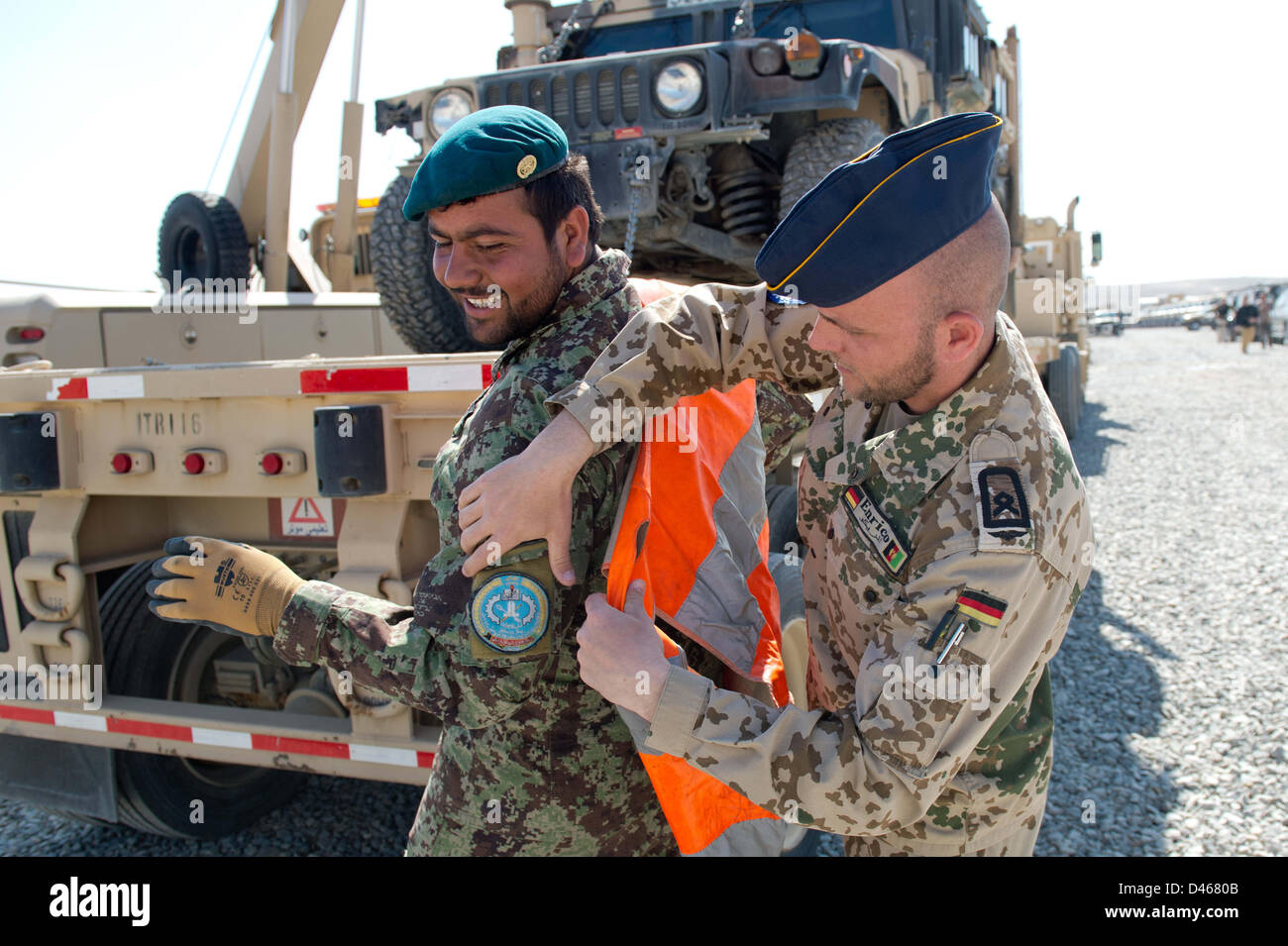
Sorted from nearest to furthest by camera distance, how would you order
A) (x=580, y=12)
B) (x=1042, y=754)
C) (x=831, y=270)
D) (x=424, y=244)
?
(x=831, y=270)
(x=1042, y=754)
(x=424, y=244)
(x=580, y=12)

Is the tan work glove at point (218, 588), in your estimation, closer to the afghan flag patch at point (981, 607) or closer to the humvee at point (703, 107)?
the afghan flag patch at point (981, 607)

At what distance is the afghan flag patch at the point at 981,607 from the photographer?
44.1 inches

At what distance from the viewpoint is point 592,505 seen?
153cm

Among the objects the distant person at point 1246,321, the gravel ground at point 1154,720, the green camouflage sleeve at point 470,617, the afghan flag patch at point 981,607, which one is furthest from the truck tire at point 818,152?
the distant person at point 1246,321

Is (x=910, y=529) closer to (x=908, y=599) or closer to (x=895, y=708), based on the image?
(x=908, y=599)

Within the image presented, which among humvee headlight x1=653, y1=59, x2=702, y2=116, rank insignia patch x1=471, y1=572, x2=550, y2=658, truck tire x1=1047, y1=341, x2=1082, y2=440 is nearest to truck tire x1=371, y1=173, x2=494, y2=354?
humvee headlight x1=653, y1=59, x2=702, y2=116

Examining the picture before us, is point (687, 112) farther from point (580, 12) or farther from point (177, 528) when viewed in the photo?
point (177, 528)

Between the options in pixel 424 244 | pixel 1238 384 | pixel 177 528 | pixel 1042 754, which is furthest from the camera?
pixel 1238 384

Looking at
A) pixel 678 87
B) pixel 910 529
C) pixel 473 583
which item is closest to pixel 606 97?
pixel 678 87

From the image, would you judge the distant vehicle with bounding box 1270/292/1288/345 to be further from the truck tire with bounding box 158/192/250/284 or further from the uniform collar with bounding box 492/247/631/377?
the uniform collar with bounding box 492/247/631/377

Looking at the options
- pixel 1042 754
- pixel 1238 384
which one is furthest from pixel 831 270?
pixel 1238 384

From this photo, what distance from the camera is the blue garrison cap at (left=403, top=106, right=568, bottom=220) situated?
4.95ft
